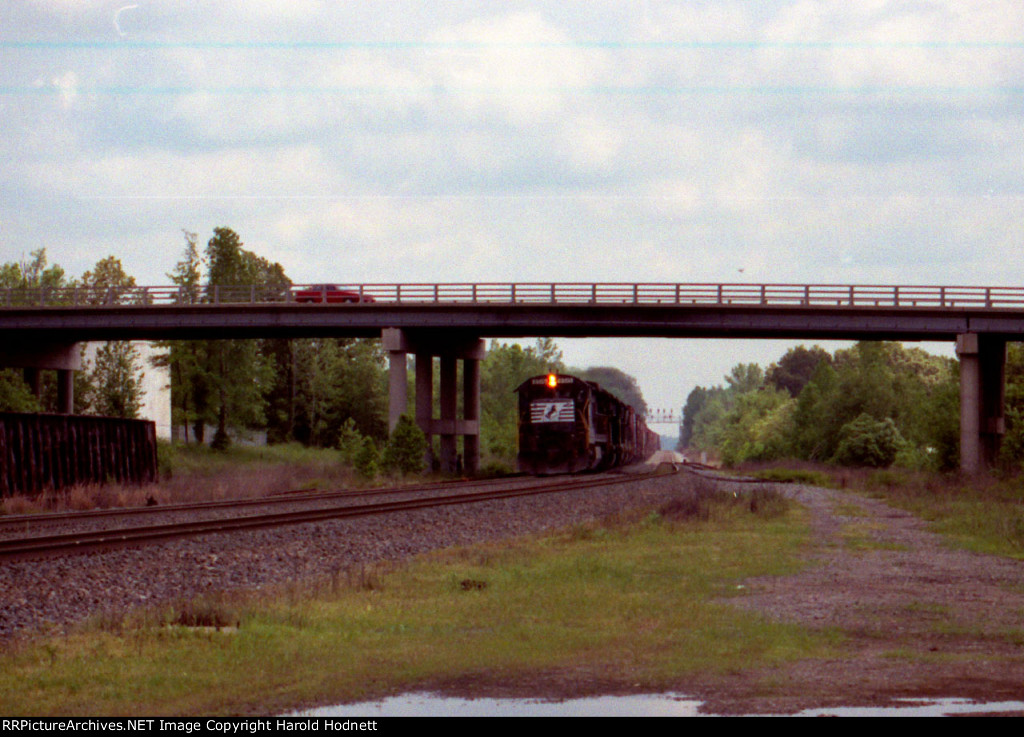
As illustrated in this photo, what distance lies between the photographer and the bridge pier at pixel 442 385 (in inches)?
2048

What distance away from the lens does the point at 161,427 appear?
75.2 meters

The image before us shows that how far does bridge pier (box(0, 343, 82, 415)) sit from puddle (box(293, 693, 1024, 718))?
2064 inches

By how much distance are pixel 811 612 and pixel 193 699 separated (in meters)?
6.26

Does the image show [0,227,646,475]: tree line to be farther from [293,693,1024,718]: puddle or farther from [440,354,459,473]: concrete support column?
[293,693,1024,718]: puddle

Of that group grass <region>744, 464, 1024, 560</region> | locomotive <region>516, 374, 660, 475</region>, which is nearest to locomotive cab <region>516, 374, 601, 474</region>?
locomotive <region>516, 374, 660, 475</region>

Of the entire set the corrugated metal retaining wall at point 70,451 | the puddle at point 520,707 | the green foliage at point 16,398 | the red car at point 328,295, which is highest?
the red car at point 328,295

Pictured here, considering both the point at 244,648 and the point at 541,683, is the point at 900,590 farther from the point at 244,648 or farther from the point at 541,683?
the point at 244,648

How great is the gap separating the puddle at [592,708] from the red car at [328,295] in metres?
45.5

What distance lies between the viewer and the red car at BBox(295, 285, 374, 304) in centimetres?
5288

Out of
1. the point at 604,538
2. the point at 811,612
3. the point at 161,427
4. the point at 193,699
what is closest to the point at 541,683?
the point at 193,699

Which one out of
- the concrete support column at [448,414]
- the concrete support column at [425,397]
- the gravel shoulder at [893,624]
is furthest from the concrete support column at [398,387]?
the gravel shoulder at [893,624]

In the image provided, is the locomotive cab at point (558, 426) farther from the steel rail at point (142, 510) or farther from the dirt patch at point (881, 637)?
the dirt patch at point (881, 637)

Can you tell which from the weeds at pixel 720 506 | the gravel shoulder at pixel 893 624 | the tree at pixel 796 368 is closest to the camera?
the gravel shoulder at pixel 893 624

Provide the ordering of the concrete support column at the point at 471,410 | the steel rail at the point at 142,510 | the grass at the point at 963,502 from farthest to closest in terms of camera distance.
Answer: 1. the concrete support column at the point at 471,410
2. the steel rail at the point at 142,510
3. the grass at the point at 963,502
